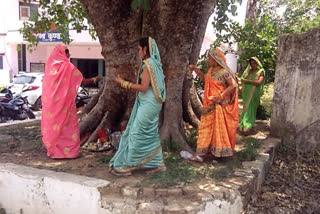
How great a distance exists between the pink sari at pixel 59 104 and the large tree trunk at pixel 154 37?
0.98m

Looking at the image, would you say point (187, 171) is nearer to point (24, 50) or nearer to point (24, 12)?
point (24, 50)

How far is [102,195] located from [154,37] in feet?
9.33

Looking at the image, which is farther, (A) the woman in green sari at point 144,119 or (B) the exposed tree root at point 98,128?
(B) the exposed tree root at point 98,128

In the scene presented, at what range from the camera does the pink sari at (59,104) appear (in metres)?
4.55

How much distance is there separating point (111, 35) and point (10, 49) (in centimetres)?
1829

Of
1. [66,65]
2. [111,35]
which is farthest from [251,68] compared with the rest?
[66,65]

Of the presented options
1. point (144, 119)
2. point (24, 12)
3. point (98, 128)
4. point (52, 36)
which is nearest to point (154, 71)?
point (144, 119)

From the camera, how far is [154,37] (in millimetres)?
5227

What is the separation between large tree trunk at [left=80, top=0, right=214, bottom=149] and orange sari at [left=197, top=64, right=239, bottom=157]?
50 centimetres

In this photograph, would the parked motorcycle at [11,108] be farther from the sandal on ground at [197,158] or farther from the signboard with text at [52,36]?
the signboard with text at [52,36]

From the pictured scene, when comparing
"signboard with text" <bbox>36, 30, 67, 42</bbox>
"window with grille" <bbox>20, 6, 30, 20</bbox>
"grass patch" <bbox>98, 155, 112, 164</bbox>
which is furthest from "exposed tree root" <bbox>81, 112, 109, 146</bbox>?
"window with grille" <bbox>20, 6, 30, 20</bbox>

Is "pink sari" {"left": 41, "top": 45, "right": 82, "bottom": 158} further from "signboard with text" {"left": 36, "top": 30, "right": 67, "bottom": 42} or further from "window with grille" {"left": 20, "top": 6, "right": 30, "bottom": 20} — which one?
"window with grille" {"left": 20, "top": 6, "right": 30, "bottom": 20}

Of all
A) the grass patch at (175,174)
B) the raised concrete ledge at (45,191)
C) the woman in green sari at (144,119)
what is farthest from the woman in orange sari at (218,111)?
the raised concrete ledge at (45,191)

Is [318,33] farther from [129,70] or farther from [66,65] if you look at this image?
[66,65]
